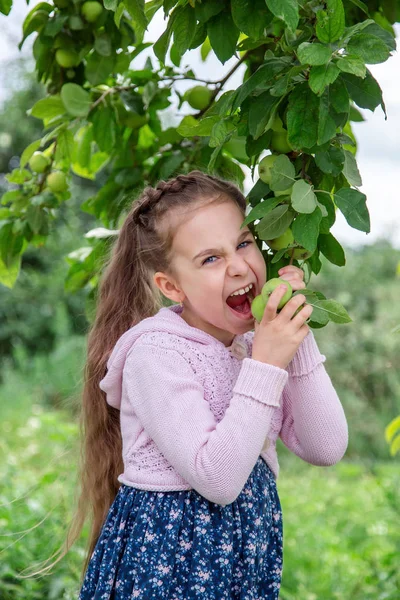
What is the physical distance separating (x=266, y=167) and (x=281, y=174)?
9 centimetres

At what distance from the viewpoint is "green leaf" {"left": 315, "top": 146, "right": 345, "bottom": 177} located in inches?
44.9

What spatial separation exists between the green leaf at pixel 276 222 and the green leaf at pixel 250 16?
0.27m

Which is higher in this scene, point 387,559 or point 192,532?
point 192,532

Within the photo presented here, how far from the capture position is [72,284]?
2211 mm

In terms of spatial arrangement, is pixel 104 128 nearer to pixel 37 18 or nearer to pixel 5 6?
pixel 37 18

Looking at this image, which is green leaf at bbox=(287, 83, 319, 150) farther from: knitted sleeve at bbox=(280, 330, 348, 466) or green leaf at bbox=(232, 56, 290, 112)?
knitted sleeve at bbox=(280, 330, 348, 466)

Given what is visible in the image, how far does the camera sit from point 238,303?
1372 millimetres

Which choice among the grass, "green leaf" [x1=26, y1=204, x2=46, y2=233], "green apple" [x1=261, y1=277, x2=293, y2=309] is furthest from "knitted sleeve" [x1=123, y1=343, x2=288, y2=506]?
"green leaf" [x1=26, y1=204, x2=46, y2=233]

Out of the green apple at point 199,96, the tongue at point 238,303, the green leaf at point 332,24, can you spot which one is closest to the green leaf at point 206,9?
the green leaf at point 332,24

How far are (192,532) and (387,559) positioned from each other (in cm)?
179

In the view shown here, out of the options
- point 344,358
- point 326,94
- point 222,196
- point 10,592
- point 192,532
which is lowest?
point 344,358

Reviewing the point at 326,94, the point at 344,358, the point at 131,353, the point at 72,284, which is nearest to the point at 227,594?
the point at 131,353

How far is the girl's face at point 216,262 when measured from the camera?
1339 mm

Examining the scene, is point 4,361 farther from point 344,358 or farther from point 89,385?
point 89,385
